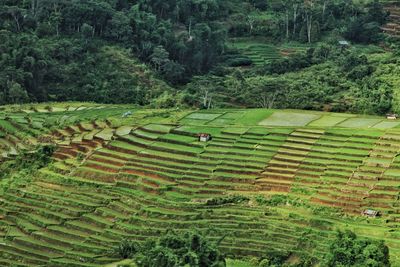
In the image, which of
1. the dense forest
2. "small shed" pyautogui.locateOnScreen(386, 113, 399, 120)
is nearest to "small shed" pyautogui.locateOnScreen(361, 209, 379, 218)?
"small shed" pyautogui.locateOnScreen(386, 113, 399, 120)

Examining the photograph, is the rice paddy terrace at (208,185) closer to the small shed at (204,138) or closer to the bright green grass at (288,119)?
the bright green grass at (288,119)

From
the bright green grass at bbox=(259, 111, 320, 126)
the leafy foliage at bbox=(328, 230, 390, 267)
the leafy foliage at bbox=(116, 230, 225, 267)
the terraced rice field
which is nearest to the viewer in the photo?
the leafy foliage at bbox=(328, 230, 390, 267)

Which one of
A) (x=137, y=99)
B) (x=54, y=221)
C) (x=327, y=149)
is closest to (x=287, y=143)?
(x=327, y=149)

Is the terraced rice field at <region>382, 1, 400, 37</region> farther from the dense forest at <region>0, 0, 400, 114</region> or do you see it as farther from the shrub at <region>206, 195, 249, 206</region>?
the shrub at <region>206, 195, 249, 206</region>

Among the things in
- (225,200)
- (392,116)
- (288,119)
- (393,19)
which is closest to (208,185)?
(225,200)

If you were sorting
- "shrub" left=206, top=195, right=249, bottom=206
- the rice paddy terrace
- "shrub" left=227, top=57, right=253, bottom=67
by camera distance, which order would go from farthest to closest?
"shrub" left=227, top=57, right=253, bottom=67
"shrub" left=206, top=195, right=249, bottom=206
the rice paddy terrace

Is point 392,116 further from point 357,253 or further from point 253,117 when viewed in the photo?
point 357,253

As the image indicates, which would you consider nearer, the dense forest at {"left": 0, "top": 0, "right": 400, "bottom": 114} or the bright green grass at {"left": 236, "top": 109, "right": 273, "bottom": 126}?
the bright green grass at {"left": 236, "top": 109, "right": 273, "bottom": 126}
